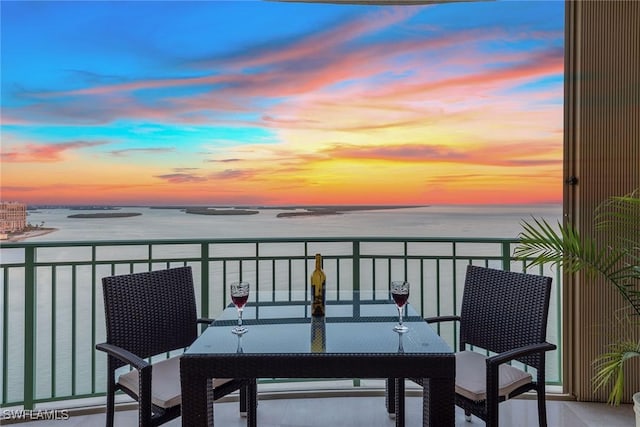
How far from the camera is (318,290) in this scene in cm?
190

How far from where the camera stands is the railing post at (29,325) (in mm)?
2531

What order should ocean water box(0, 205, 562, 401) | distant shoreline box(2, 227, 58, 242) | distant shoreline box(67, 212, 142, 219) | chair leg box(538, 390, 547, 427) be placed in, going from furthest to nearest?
distant shoreline box(67, 212, 142, 219) < ocean water box(0, 205, 562, 401) < distant shoreline box(2, 227, 58, 242) < chair leg box(538, 390, 547, 427)

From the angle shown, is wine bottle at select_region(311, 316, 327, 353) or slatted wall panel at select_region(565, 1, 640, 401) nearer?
wine bottle at select_region(311, 316, 327, 353)

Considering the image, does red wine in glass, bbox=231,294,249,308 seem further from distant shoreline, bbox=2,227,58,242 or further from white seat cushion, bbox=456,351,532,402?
distant shoreline, bbox=2,227,58,242

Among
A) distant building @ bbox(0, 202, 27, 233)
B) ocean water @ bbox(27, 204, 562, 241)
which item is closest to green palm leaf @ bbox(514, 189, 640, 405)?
ocean water @ bbox(27, 204, 562, 241)

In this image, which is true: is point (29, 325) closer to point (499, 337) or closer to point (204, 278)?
point (204, 278)

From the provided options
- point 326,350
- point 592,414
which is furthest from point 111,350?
point 592,414

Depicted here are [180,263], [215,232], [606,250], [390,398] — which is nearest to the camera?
[390,398]

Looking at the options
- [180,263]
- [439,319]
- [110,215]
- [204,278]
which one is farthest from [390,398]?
[110,215]

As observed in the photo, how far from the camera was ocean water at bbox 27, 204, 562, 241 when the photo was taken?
465 centimetres

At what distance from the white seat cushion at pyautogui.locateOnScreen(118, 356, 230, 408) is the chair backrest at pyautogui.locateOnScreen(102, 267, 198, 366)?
11cm

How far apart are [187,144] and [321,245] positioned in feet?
8.45

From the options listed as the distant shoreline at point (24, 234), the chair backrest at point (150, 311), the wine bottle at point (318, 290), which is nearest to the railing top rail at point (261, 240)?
the chair backrest at point (150, 311)

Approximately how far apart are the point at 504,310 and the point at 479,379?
42 centimetres
